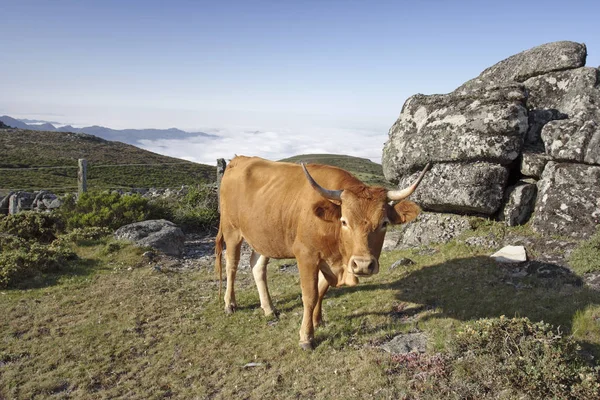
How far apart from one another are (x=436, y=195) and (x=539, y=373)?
5936mm

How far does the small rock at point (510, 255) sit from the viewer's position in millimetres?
8047

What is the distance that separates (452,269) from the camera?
8.30 meters

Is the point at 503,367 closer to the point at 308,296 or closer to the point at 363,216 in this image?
the point at 363,216

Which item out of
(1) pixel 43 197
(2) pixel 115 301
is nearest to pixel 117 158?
(1) pixel 43 197

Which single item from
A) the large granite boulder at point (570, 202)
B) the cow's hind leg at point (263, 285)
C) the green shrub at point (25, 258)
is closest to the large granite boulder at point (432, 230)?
the large granite boulder at point (570, 202)

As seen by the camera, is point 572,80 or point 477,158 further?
point 572,80

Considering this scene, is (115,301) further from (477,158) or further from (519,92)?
(519,92)

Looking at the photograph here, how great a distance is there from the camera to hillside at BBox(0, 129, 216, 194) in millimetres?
38219

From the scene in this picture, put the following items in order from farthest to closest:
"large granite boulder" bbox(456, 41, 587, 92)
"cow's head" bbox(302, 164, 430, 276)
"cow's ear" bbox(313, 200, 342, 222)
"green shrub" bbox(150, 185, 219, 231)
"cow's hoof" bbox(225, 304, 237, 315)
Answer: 1. "green shrub" bbox(150, 185, 219, 231)
2. "large granite boulder" bbox(456, 41, 587, 92)
3. "cow's hoof" bbox(225, 304, 237, 315)
4. "cow's ear" bbox(313, 200, 342, 222)
5. "cow's head" bbox(302, 164, 430, 276)

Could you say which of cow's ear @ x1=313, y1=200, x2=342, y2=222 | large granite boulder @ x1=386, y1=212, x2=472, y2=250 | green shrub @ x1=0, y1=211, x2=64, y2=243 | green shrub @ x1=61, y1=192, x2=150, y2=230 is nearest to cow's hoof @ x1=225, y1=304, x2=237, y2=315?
cow's ear @ x1=313, y1=200, x2=342, y2=222

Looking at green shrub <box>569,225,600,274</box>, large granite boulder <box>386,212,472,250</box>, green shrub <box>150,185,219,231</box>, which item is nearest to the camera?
green shrub <box>569,225,600,274</box>

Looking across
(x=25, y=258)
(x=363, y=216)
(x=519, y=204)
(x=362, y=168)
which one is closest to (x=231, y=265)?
(x=363, y=216)

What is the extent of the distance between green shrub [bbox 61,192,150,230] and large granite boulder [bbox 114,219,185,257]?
1.10 meters

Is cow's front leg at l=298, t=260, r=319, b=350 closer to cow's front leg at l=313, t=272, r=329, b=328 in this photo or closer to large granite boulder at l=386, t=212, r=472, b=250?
cow's front leg at l=313, t=272, r=329, b=328
